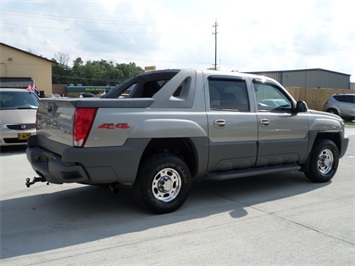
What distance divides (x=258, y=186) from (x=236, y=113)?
5.32 ft

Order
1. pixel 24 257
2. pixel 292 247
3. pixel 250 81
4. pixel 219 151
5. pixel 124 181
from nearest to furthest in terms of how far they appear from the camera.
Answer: pixel 24 257
pixel 292 247
pixel 124 181
pixel 219 151
pixel 250 81

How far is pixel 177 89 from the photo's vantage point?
5.09 metres

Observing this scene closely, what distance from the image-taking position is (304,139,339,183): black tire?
658cm

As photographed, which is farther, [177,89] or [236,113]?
[236,113]

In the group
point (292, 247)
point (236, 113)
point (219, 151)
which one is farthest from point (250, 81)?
point (292, 247)

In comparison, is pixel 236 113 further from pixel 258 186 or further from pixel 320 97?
pixel 320 97

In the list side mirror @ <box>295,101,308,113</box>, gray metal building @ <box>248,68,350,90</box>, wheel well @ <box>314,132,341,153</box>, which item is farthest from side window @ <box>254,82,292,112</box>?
gray metal building @ <box>248,68,350,90</box>

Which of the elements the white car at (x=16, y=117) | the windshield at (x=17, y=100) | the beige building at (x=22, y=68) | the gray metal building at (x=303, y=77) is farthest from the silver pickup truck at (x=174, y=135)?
the gray metal building at (x=303, y=77)

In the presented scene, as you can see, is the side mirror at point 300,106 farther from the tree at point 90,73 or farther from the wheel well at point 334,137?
the tree at point 90,73

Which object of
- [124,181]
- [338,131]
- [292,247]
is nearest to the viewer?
[292,247]

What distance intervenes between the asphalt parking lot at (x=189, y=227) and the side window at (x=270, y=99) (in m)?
1.36

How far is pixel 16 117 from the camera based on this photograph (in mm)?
9914

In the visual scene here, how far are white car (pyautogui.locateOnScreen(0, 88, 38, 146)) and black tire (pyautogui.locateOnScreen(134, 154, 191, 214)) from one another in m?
5.86

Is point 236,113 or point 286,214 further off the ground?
point 236,113
